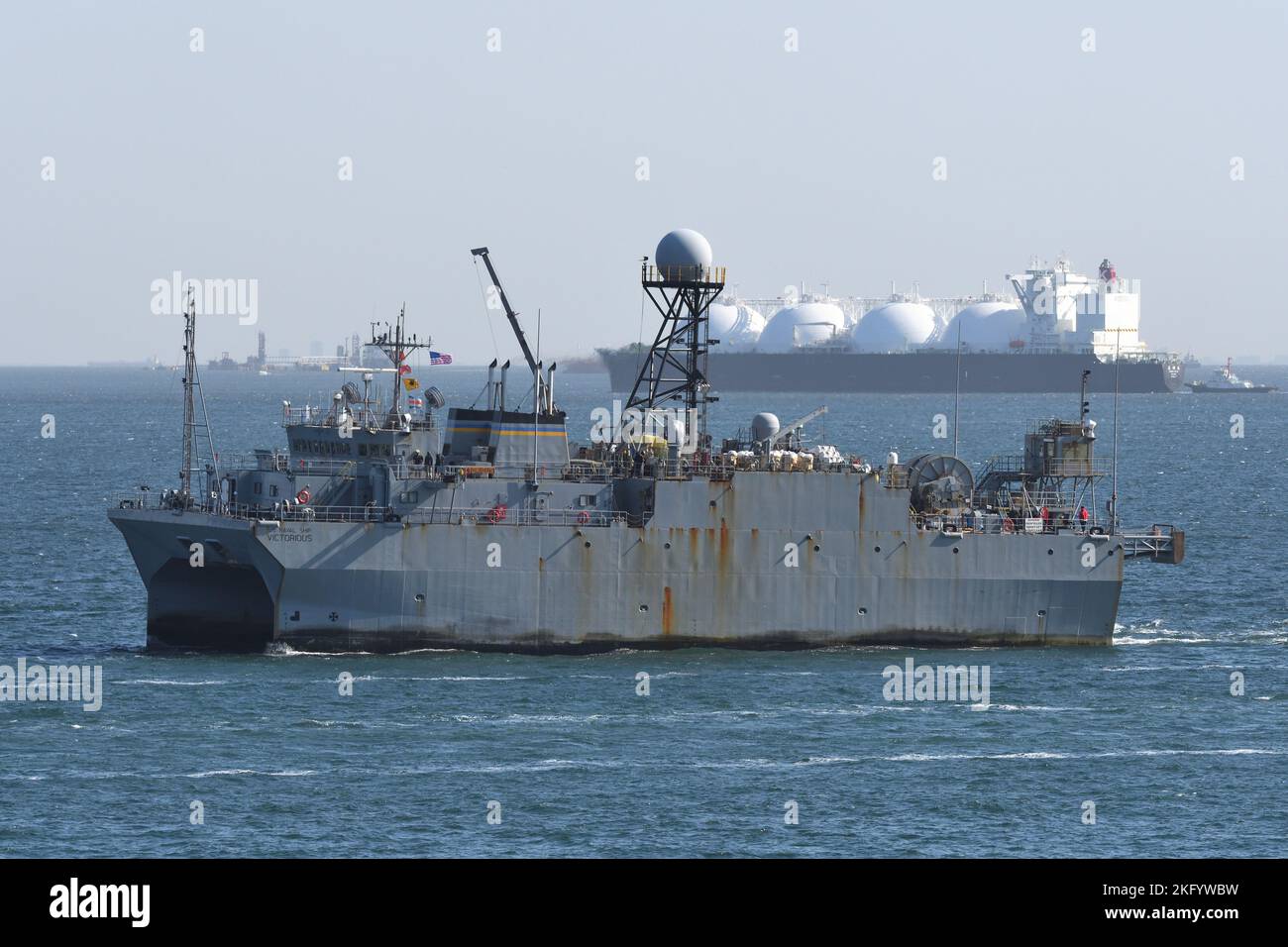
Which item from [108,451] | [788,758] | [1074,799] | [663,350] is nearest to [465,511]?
[663,350]

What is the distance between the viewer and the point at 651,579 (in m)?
44.7

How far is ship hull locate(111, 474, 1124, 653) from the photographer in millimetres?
43438

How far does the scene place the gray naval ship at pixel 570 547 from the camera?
43.6 meters

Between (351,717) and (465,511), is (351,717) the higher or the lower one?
the lower one

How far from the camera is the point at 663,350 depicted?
49.2 meters

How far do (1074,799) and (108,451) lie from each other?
326ft
